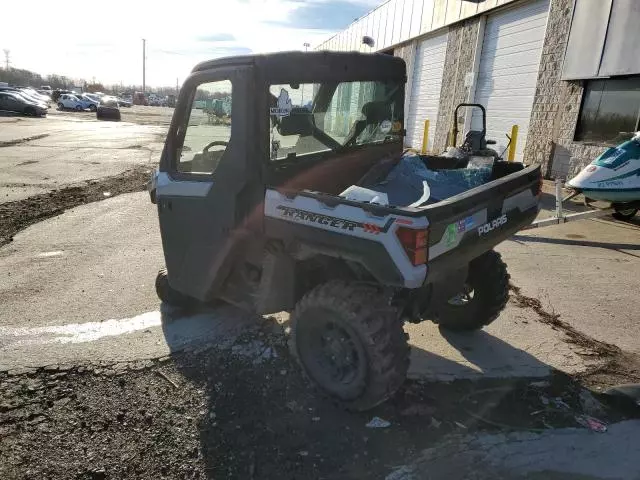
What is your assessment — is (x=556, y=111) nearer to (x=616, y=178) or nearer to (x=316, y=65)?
(x=616, y=178)

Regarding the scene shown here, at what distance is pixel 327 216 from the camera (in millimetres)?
2830

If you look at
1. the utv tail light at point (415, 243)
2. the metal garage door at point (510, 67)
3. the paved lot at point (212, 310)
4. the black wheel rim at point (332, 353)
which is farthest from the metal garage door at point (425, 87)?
the utv tail light at point (415, 243)

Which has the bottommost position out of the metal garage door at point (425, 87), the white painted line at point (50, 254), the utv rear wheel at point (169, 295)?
the white painted line at point (50, 254)

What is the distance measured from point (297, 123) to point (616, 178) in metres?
5.99

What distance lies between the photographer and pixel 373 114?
4.06 m

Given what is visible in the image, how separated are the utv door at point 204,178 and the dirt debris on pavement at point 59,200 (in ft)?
14.0

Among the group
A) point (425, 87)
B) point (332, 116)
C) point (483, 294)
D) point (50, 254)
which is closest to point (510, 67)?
point (425, 87)

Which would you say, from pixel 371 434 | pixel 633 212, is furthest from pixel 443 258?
pixel 633 212

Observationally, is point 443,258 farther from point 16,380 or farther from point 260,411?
point 16,380

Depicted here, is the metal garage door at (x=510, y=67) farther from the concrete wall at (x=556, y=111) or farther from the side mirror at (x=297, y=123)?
the side mirror at (x=297, y=123)

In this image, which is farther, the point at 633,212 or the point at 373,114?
the point at 633,212

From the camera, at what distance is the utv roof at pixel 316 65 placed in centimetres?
317

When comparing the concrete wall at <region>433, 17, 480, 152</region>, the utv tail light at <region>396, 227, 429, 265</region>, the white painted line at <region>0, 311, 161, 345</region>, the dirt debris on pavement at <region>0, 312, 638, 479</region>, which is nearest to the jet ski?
the dirt debris on pavement at <region>0, 312, 638, 479</region>

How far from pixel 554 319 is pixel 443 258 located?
2.54m
